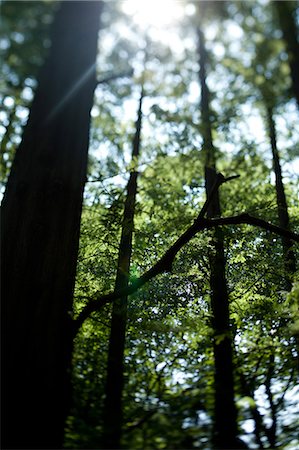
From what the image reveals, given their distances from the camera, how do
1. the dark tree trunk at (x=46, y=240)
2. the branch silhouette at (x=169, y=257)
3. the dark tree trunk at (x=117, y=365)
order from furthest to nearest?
the branch silhouette at (x=169, y=257), the dark tree trunk at (x=117, y=365), the dark tree trunk at (x=46, y=240)

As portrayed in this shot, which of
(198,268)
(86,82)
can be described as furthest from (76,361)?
(198,268)

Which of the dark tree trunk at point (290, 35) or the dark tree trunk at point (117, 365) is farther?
the dark tree trunk at point (290, 35)

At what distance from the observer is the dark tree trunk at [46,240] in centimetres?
211

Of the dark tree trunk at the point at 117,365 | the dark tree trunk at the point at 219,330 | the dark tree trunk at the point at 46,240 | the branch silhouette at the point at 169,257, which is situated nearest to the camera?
the dark tree trunk at the point at 46,240

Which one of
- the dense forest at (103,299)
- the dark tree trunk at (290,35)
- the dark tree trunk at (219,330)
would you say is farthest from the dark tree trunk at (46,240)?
the dark tree trunk at (290,35)

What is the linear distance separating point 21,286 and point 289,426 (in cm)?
306

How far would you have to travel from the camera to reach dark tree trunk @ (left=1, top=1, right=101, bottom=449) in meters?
2.11

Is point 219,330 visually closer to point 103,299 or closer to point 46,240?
point 103,299

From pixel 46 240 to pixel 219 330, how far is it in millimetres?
2246

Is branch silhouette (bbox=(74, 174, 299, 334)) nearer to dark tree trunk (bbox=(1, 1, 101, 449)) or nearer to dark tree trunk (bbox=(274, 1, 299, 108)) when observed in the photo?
dark tree trunk (bbox=(1, 1, 101, 449))

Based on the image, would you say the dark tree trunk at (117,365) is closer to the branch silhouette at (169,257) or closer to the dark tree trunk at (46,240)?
the dark tree trunk at (46,240)

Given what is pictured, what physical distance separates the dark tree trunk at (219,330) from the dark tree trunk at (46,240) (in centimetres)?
137

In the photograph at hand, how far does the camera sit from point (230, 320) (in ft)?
19.5

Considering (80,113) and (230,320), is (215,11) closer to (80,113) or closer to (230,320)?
(80,113)
